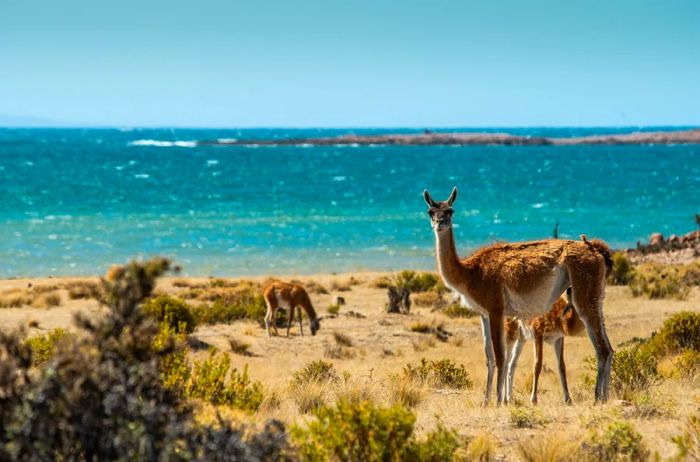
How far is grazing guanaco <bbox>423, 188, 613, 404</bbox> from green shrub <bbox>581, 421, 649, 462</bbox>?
2.49 metres

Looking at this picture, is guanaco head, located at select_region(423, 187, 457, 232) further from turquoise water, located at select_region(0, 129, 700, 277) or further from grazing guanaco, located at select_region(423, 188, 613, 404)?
turquoise water, located at select_region(0, 129, 700, 277)

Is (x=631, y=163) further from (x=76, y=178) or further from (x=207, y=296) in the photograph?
(x=207, y=296)

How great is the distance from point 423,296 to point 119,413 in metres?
17.9

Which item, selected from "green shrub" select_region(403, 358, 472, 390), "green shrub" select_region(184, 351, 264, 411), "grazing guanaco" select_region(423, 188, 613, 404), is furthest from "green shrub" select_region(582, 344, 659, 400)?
"green shrub" select_region(184, 351, 264, 411)

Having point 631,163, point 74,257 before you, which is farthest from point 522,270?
point 631,163

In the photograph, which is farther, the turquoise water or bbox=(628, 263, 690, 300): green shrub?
the turquoise water

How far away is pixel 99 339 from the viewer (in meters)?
4.90

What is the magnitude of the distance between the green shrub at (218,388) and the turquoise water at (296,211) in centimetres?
2399

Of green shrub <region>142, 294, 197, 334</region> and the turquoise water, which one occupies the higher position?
green shrub <region>142, 294, 197, 334</region>

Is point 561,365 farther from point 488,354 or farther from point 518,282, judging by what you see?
point 518,282

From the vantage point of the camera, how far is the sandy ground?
7.53 m

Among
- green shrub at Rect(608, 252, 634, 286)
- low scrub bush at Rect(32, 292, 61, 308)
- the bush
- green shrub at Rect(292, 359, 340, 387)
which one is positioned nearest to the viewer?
the bush

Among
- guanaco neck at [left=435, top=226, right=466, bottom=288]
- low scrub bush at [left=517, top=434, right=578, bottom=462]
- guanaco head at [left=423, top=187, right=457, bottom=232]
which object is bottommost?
low scrub bush at [left=517, top=434, right=578, bottom=462]

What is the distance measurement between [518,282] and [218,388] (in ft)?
10.8
